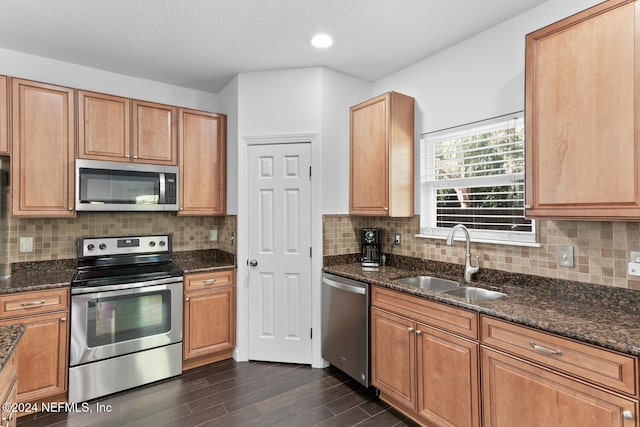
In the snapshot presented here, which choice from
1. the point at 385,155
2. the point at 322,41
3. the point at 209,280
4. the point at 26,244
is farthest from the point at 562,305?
the point at 26,244

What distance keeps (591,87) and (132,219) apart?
3542mm

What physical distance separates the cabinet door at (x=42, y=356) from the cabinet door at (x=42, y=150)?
0.81 metres

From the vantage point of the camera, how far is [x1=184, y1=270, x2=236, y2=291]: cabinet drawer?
2.94 meters

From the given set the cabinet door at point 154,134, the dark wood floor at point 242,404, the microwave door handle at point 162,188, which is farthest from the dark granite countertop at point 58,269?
the cabinet door at point 154,134

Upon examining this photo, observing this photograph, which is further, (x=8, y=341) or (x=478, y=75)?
(x=478, y=75)

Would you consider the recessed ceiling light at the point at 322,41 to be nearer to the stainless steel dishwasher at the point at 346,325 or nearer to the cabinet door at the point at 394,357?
the stainless steel dishwasher at the point at 346,325

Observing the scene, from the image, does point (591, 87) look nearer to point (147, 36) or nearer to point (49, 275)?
point (147, 36)

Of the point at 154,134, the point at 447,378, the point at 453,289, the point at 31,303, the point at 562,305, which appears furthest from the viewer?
the point at 154,134

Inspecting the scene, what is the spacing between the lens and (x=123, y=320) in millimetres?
2613

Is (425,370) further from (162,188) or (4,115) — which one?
(4,115)

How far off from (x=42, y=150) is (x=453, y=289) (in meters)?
3.23

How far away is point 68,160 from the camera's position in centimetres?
265

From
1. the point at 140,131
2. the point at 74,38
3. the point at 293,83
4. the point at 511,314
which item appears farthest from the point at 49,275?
the point at 511,314

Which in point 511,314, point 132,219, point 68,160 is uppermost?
point 68,160
